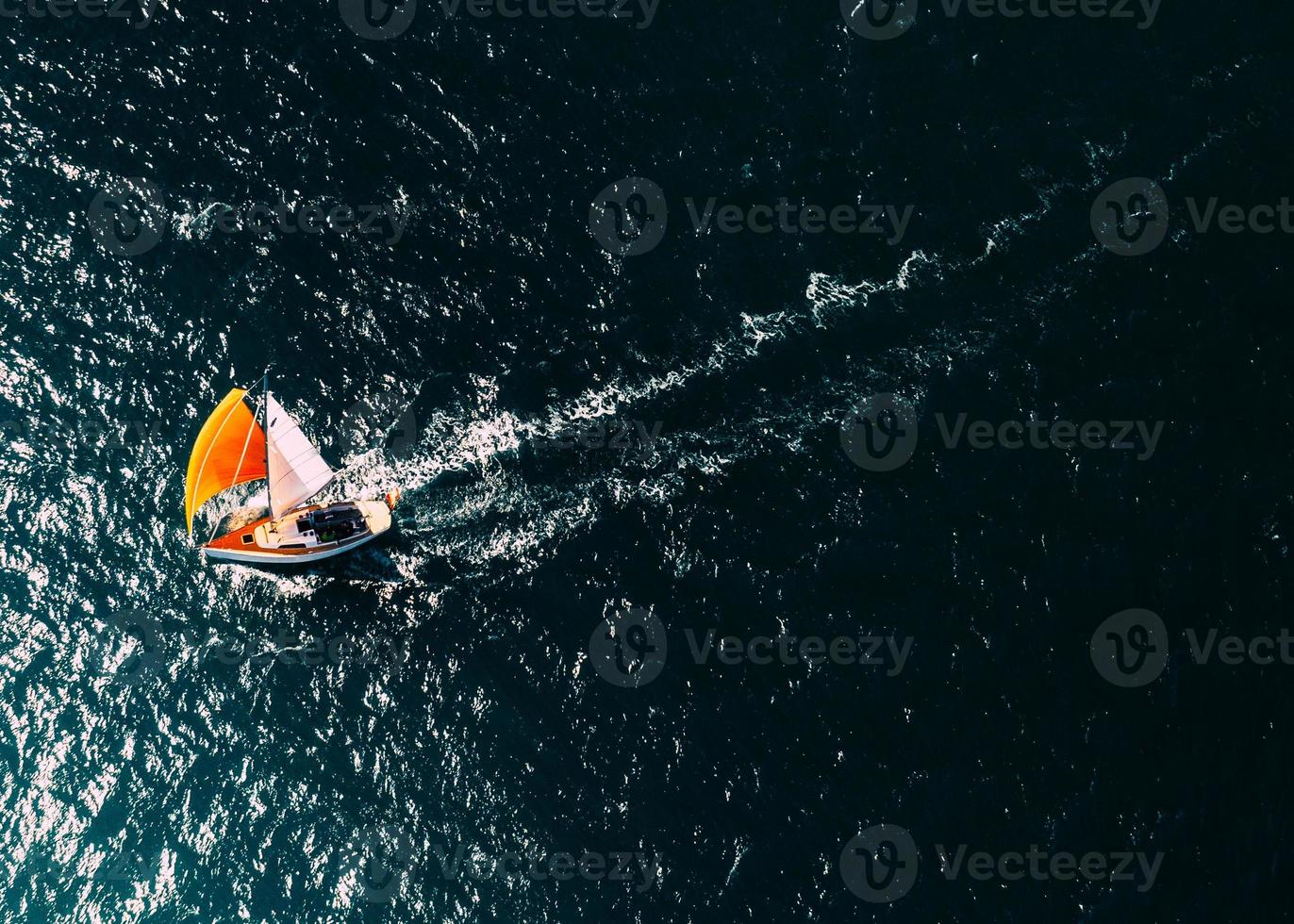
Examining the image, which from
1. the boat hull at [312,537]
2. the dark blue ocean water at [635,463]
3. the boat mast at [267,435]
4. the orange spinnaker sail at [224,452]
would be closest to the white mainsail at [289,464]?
the boat mast at [267,435]

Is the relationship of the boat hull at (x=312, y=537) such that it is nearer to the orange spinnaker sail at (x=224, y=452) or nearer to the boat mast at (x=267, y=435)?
the boat mast at (x=267, y=435)

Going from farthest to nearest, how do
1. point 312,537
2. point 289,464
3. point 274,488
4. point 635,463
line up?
point 635,463
point 312,537
point 274,488
point 289,464

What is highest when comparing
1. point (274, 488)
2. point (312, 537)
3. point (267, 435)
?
point (267, 435)

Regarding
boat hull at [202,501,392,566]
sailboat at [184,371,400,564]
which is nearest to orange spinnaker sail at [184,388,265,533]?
sailboat at [184,371,400,564]

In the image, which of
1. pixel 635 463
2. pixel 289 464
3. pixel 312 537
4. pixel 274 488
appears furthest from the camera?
pixel 635 463

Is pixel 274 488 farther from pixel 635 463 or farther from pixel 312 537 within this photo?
pixel 635 463

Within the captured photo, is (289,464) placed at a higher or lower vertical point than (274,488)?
higher

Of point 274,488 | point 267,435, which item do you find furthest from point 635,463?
point 267,435
